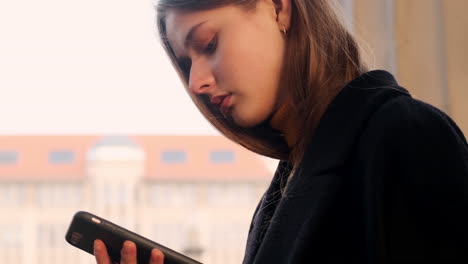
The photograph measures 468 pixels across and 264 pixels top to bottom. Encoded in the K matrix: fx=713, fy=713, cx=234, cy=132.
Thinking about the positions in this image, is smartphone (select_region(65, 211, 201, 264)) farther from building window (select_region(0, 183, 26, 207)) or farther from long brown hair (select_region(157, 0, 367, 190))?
building window (select_region(0, 183, 26, 207))

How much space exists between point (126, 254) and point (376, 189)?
0.92 feet

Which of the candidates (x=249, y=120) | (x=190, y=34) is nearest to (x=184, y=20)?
(x=190, y=34)

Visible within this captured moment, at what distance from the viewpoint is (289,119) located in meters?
0.74

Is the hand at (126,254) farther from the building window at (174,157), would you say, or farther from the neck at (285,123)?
the building window at (174,157)

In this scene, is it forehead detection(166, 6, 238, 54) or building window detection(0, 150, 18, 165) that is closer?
forehead detection(166, 6, 238, 54)

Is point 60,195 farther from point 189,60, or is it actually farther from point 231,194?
point 189,60

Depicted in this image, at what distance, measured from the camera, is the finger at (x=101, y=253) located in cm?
75

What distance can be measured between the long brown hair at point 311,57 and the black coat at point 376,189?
27 mm

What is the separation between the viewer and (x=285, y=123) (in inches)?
29.2

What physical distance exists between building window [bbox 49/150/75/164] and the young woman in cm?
61

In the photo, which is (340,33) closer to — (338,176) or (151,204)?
(338,176)

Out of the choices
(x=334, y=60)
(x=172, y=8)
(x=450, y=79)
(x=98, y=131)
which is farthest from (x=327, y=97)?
(x=98, y=131)

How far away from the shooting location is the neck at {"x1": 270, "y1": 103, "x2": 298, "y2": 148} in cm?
73

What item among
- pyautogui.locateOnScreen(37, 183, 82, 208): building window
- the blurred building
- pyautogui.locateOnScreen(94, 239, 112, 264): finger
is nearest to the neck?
pyautogui.locateOnScreen(94, 239, 112, 264): finger
